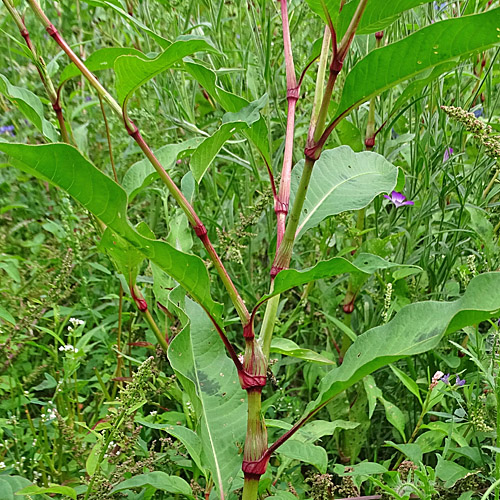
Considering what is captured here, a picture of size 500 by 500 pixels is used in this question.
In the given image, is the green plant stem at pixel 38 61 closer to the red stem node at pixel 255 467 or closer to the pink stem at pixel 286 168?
the pink stem at pixel 286 168

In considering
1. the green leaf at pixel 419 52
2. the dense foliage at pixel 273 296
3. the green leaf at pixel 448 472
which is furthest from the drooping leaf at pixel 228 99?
the green leaf at pixel 448 472

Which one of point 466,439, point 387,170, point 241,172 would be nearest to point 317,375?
point 466,439

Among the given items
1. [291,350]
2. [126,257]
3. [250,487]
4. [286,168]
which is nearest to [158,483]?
[250,487]

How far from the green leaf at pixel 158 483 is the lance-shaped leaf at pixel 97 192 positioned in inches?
14.5

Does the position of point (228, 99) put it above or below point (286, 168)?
above

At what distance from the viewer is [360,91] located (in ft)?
2.64

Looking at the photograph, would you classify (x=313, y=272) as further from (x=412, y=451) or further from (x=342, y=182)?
(x=412, y=451)

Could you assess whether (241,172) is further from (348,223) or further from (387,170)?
(387,170)

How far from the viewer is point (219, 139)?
946mm

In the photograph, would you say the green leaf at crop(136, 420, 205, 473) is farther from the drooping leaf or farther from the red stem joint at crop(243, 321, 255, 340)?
the drooping leaf

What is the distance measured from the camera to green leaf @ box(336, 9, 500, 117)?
0.72 metres

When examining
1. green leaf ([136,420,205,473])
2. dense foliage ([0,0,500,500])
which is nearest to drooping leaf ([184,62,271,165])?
dense foliage ([0,0,500,500])

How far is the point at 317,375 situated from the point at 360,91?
2.68 ft

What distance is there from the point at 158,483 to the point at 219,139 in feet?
1.92
